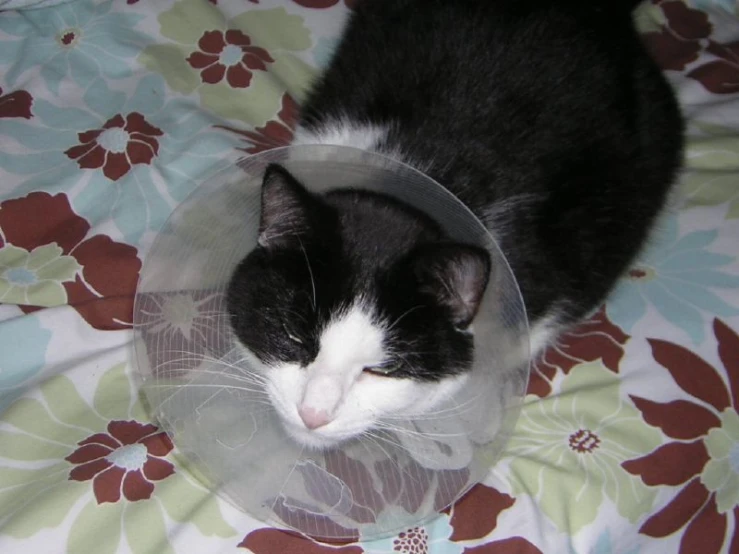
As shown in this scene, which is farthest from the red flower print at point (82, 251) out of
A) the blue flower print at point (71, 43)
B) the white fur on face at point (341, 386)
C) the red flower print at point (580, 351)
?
the red flower print at point (580, 351)

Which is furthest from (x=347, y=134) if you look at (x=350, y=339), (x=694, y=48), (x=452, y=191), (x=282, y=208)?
(x=694, y=48)

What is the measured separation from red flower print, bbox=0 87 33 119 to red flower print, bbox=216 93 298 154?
0.37 m

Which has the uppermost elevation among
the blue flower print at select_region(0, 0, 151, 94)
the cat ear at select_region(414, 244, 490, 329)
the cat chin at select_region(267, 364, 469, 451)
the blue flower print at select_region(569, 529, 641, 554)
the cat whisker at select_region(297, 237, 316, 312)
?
the cat ear at select_region(414, 244, 490, 329)

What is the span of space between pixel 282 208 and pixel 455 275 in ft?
0.75

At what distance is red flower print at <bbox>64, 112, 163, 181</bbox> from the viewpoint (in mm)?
1490

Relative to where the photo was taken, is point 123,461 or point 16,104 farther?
point 16,104

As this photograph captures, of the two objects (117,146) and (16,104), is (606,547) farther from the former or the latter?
(16,104)

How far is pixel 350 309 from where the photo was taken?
38.1 inches

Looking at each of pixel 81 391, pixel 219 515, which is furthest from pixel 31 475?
pixel 219 515

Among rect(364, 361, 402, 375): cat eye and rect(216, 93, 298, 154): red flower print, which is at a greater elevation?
rect(364, 361, 402, 375): cat eye

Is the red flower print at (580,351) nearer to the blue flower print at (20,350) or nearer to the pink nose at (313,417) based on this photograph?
the pink nose at (313,417)

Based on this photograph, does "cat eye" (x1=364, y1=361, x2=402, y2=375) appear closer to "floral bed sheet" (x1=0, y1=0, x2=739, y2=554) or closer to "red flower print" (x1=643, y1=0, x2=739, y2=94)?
"floral bed sheet" (x1=0, y1=0, x2=739, y2=554)

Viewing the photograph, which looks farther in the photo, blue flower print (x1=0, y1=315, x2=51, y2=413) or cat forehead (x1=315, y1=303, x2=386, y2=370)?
blue flower print (x1=0, y1=315, x2=51, y2=413)

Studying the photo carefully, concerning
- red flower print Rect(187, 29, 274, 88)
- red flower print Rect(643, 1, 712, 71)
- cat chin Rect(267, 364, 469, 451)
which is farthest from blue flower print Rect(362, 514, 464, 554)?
red flower print Rect(643, 1, 712, 71)
